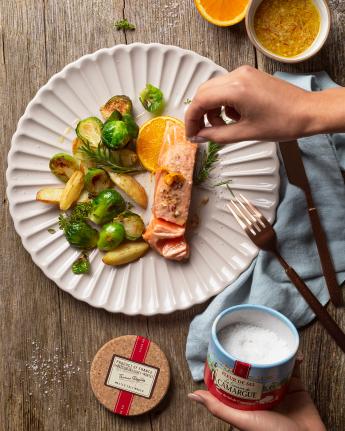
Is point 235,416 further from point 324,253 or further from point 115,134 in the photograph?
point 115,134

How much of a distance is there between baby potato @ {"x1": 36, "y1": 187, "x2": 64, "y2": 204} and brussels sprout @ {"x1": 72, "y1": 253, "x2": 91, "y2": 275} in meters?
0.27

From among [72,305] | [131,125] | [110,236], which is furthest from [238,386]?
[131,125]

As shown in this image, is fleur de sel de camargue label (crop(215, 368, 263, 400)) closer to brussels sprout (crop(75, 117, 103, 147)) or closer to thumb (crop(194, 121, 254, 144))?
thumb (crop(194, 121, 254, 144))

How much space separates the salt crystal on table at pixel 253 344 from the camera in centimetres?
218

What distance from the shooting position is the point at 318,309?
253cm

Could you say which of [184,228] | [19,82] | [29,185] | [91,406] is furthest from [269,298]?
[19,82]

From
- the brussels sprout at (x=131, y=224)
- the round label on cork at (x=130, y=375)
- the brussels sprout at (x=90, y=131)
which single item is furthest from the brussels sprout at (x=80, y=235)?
the round label on cork at (x=130, y=375)

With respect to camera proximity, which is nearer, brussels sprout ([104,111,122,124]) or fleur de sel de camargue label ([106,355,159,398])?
brussels sprout ([104,111,122,124])

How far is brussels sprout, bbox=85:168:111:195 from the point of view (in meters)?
2.59

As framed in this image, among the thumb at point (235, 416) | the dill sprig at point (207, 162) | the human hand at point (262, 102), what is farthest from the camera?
the dill sprig at point (207, 162)

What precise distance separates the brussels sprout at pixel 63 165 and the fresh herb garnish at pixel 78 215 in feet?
0.47

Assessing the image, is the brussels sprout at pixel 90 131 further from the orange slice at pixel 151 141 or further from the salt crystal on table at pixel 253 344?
the salt crystal on table at pixel 253 344

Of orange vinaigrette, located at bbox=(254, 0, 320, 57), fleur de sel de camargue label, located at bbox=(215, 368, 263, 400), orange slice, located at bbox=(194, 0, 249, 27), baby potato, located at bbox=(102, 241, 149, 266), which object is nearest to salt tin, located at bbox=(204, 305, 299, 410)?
fleur de sel de camargue label, located at bbox=(215, 368, 263, 400)

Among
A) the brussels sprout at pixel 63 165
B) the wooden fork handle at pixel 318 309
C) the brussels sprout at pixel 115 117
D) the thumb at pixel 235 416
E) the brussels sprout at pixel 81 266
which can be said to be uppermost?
the brussels sprout at pixel 115 117
